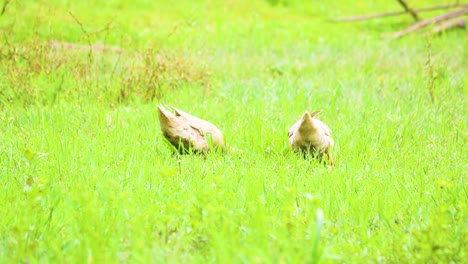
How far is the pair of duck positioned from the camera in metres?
4.07

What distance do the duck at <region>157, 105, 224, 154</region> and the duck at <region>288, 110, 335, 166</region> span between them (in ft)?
2.02

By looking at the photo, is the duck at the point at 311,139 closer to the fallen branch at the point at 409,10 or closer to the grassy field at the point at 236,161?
the grassy field at the point at 236,161

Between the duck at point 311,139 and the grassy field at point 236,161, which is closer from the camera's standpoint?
the grassy field at point 236,161

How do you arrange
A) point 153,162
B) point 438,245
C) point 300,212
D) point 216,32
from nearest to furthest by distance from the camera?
point 438,245 → point 300,212 → point 153,162 → point 216,32

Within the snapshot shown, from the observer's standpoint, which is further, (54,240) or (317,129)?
(317,129)

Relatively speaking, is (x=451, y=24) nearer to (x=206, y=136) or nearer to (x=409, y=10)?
(x=409, y=10)

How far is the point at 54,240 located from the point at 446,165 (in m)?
2.97

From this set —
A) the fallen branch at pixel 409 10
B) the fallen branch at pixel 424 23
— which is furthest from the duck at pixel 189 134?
the fallen branch at pixel 409 10

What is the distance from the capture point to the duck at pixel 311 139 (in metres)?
4.02

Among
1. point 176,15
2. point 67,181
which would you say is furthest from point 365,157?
point 176,15

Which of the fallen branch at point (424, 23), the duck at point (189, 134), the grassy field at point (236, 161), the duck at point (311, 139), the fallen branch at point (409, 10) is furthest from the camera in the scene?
the fallen branch at point (409, 10)

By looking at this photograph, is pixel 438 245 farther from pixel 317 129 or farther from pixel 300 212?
pixel 317 129

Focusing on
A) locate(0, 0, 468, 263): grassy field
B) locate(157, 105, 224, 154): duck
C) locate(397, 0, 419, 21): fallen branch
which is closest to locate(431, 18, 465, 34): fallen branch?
locate(397, 0, 419, 21): fallen branch

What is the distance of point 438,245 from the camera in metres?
2.50
